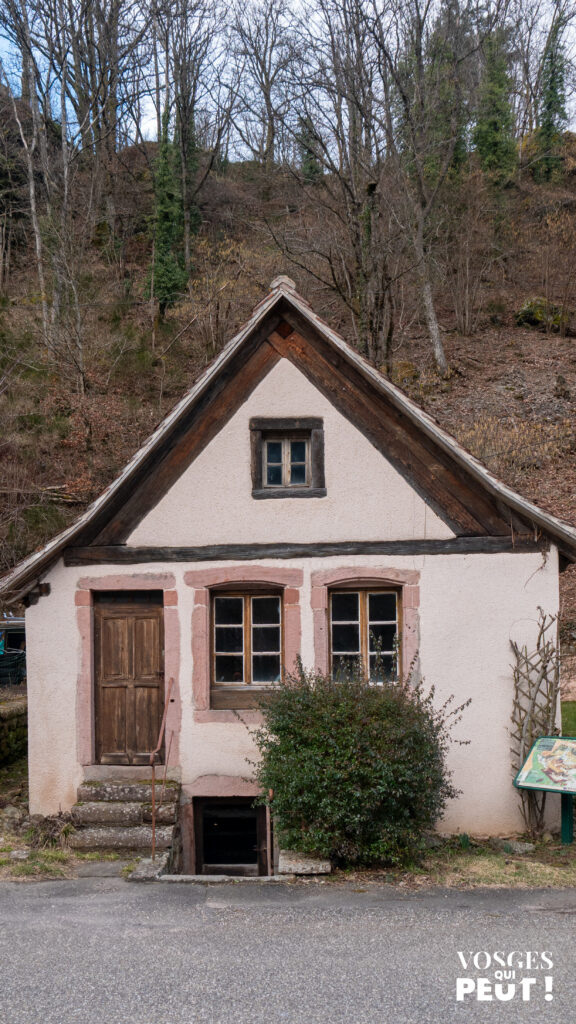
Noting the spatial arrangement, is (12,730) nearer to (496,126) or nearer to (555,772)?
(555,772)

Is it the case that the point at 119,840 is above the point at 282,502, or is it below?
below

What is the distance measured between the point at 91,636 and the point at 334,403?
3904mm

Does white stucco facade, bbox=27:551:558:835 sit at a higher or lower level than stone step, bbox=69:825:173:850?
higher

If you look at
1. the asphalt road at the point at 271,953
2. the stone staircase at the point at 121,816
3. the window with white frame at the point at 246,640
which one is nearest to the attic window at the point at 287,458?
the window with white frame at the point at 246,640

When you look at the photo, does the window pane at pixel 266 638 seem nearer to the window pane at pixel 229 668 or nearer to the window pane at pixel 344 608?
the window pane at pixel 229 668

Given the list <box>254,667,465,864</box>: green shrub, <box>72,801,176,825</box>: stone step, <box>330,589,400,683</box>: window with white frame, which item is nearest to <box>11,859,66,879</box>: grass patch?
<box>72,801,176,825</box>: stone step

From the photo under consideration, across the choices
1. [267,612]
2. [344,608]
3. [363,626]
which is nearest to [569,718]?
[363,626]

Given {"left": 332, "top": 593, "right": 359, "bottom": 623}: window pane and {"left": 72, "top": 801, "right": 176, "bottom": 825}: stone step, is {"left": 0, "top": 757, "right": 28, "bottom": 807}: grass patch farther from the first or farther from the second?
{"left": 332, "top": 593, "right": 359, "bottom": 623}: window pane

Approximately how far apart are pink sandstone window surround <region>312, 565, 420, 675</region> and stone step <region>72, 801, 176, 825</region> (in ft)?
7.56

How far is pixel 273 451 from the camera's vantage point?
10016mm

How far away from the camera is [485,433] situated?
2256cm

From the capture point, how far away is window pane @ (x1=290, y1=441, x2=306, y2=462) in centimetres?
998

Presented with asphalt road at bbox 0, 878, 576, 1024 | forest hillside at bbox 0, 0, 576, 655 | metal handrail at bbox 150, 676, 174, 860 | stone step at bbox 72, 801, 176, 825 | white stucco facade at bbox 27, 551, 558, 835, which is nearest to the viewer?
asphalt road at bbox 0, 878, 576, 1024

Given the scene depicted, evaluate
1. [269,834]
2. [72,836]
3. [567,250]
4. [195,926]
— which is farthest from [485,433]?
[195,926]
